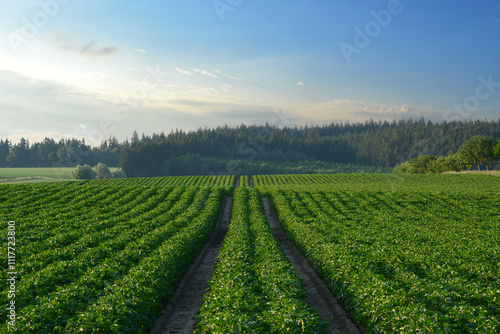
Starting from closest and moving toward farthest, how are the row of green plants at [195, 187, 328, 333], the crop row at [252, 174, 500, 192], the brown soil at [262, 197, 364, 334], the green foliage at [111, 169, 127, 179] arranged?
1. the row of green plants at [195, 187, 328, 333]
2. the brown soil at [262, 197, 364, 334]
3. the crop row at [252, 174, 500, 192]
4. the green foliage at [111, 169, 127, 179]

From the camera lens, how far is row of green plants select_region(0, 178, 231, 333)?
9.75 metres

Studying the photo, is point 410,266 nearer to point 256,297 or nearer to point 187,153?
point 256,297

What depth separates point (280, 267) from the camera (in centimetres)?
1462

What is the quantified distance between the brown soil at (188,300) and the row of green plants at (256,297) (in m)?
1.10

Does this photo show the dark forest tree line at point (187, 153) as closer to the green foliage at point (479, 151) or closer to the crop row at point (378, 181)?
the crop row at point (378, 181)

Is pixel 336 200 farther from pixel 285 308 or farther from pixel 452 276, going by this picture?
pixel 285 308

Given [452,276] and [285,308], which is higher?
[285,308]

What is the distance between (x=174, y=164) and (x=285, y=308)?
136 meters

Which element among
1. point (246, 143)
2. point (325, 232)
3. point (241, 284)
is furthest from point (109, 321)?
point (246, 143)

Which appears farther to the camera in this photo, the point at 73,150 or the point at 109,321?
the point at 73,150

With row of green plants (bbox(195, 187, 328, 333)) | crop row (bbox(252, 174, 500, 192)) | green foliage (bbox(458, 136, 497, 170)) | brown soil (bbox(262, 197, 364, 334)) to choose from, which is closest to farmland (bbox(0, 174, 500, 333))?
row of green plants (bbox(195, 187, 328, 333))

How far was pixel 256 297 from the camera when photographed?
11312 mm

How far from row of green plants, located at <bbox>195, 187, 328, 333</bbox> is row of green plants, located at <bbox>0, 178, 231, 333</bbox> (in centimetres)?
247

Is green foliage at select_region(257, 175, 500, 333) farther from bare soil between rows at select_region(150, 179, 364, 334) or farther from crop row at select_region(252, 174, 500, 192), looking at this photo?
crop row at select_region(252, 174, 500, 192)
